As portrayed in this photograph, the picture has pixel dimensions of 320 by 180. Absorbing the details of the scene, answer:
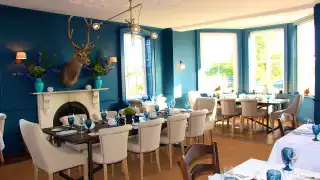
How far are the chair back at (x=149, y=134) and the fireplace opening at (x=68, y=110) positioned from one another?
2.95m

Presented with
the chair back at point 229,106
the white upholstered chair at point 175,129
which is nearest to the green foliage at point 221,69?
the chair back at point 229,106

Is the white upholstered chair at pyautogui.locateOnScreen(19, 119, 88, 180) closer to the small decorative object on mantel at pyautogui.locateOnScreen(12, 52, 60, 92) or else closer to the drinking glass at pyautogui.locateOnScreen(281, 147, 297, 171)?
the small decorative object on mantel at pyautogui.locateOnScreen(12, 52, 60, 92)

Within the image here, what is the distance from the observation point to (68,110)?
643 cm

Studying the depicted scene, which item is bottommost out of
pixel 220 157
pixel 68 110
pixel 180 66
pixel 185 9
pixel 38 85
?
pixel 220 157

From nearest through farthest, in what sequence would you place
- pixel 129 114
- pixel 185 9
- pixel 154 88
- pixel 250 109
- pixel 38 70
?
pixel 129 114
pixel 38 70
pixel 185 9
pixel 250 109
pixel 154 88

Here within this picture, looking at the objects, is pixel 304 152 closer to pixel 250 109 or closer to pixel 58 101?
pixel 250 109

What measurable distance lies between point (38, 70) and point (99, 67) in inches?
59.9

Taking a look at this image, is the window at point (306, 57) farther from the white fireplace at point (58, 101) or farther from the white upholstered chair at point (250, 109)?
the white fireplace at point (58, 101)

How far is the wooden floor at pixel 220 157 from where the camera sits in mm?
4312

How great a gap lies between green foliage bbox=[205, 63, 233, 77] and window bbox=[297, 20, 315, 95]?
7.38ft

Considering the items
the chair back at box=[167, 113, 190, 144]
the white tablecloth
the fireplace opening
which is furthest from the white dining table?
the fireplace opening

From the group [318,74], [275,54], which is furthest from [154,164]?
[275,54]

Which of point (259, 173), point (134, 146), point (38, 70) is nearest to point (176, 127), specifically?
point (134, 146)

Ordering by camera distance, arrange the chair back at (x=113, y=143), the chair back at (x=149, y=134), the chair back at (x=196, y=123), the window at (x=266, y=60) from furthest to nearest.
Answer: the window at (x=266, y=60) < the chair back at (x=196, y=123) < the chair back at (x=149, y=134) < the chair back at (x=113, y=143)
